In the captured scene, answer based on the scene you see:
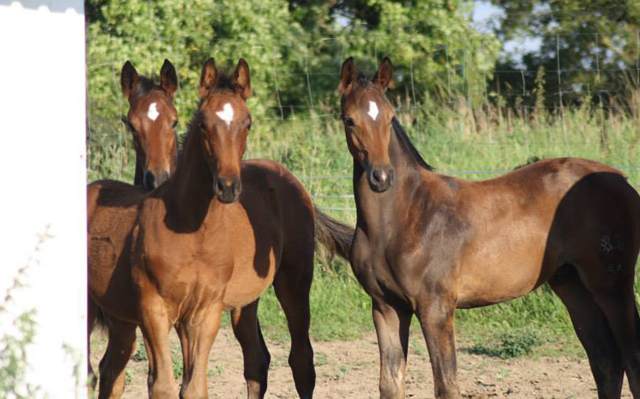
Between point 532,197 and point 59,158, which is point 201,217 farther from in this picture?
point 532,197

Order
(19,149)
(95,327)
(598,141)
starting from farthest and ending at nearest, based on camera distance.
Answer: (598,141), (95,327), (19,149)

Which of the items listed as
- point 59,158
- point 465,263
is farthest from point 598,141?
point 59,158

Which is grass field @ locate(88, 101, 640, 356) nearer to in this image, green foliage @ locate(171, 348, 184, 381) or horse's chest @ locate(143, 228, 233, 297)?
green foliage @ locate(171, 348, 184, 381)

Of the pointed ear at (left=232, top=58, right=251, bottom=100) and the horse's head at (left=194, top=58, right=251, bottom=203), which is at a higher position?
the pointed ear at (left=232, top=58, right=251, bottom=100)

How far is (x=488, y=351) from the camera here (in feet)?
24.2

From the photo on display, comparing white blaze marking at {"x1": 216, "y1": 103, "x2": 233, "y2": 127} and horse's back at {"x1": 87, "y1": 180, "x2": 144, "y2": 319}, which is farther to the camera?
horse's back at {"x1": 87, "y1": 180, "x2": 144, "y2": 319}

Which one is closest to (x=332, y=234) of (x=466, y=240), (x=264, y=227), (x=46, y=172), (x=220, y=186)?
(x=264, y=227)

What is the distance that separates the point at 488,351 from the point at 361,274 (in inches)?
100

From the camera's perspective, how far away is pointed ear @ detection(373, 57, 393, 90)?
207 inches

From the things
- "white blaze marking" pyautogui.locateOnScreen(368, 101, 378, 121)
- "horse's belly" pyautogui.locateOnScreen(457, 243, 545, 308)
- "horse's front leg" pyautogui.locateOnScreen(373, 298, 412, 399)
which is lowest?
"horse's front leg" pyautogui.locateOnScreen(373, 298, 412, 399)

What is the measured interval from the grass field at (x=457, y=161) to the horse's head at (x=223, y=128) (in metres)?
3.40

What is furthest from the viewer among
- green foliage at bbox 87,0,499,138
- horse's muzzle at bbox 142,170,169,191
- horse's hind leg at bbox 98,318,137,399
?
green foliage at bbox 87,0,499,138

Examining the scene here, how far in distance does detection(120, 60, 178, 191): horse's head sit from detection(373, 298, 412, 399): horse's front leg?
1.54 meters

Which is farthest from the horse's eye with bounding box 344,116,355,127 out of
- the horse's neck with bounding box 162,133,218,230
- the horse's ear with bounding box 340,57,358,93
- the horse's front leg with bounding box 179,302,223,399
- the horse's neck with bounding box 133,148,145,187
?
the horse's neck with bounding box 133,148,145,187
